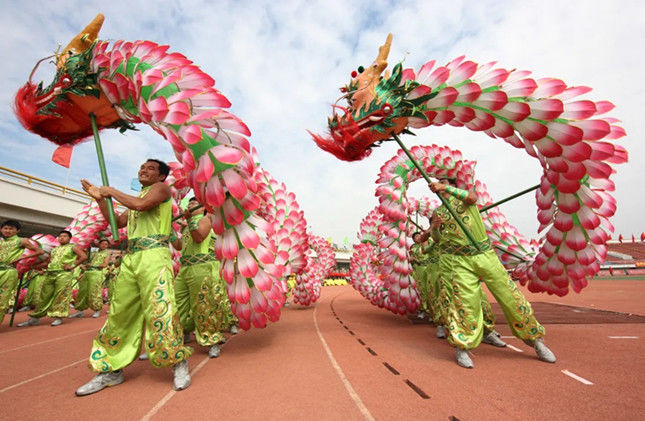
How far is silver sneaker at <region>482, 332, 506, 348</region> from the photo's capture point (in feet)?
12.3

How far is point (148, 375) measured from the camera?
280 cm

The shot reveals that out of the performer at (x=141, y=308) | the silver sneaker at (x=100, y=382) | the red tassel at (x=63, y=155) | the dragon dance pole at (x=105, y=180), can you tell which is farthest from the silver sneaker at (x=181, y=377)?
the red tassel at (x=63, y=155)

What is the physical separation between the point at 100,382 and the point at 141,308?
59cm

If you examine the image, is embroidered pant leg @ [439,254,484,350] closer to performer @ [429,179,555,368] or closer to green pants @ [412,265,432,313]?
performer @ [429,179,555,368]

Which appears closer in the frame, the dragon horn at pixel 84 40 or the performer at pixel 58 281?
the dragon horn at pixel 84 40

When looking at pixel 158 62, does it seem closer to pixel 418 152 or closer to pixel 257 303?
pixel 257 303

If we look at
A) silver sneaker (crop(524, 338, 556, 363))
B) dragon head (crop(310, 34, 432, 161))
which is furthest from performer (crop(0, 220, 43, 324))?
silver sneaker (crop(524, 338, 556, 363))

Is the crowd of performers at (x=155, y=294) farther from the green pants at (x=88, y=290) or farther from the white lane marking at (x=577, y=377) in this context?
the green pants at (x=88, y=290)

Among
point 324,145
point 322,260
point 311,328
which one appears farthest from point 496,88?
point 322,260

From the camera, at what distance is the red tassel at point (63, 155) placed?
2998 millimetres

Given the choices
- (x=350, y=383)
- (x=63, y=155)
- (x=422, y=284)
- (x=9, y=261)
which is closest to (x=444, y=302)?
(x=350, y=383)

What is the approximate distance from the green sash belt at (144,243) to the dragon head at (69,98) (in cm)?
123

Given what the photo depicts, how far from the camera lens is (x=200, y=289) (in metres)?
3.71

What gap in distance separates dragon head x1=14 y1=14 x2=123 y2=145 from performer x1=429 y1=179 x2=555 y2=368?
3.25m
